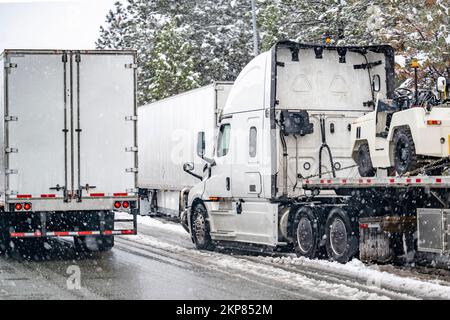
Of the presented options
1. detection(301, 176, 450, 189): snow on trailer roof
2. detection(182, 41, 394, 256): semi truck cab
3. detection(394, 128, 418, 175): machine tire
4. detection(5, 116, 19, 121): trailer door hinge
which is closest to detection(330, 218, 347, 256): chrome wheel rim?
detection(182, 41, 394, 256): semi truck cab

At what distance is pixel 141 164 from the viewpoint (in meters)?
31.8

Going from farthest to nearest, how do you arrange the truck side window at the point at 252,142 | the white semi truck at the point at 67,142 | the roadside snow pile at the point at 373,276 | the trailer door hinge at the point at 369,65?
the trailer door hinge at the point at 369,65
the truck side window at the point at 252,142
the white semi truck at the point at 67,142
the roadside snow pile at the point at 373,276

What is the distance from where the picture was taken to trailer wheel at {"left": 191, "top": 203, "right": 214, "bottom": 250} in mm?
18062

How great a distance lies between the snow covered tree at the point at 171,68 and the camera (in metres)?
50.6

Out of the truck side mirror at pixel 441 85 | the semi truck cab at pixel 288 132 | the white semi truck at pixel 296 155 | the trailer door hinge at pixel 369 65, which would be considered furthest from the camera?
the trailer door hinge at pixel 369 65

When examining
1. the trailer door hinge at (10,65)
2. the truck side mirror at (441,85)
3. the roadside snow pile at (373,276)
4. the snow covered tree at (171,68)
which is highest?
the snow covered tree at (171,68)

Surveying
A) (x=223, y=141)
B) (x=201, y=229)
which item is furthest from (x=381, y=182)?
(x=201, y=229)

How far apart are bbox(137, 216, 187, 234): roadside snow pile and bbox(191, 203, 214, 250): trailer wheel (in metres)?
4.56

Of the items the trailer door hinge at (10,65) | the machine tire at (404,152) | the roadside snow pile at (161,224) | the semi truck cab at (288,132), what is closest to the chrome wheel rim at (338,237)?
the semi truck cab at (288,132)

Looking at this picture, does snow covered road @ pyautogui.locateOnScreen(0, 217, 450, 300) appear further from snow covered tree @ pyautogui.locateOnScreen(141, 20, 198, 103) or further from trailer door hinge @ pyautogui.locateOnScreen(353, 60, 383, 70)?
snow covered tree @ pyautogui.locateOnScreen(141, 20, 198, 103)

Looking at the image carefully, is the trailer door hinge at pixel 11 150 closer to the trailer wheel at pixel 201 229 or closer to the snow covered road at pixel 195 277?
the snow covered road at pixel 195 277

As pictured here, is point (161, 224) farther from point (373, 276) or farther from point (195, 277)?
point (373, 276)

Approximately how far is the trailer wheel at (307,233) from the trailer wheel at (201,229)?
8.34 feet

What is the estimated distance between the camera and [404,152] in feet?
46.0
